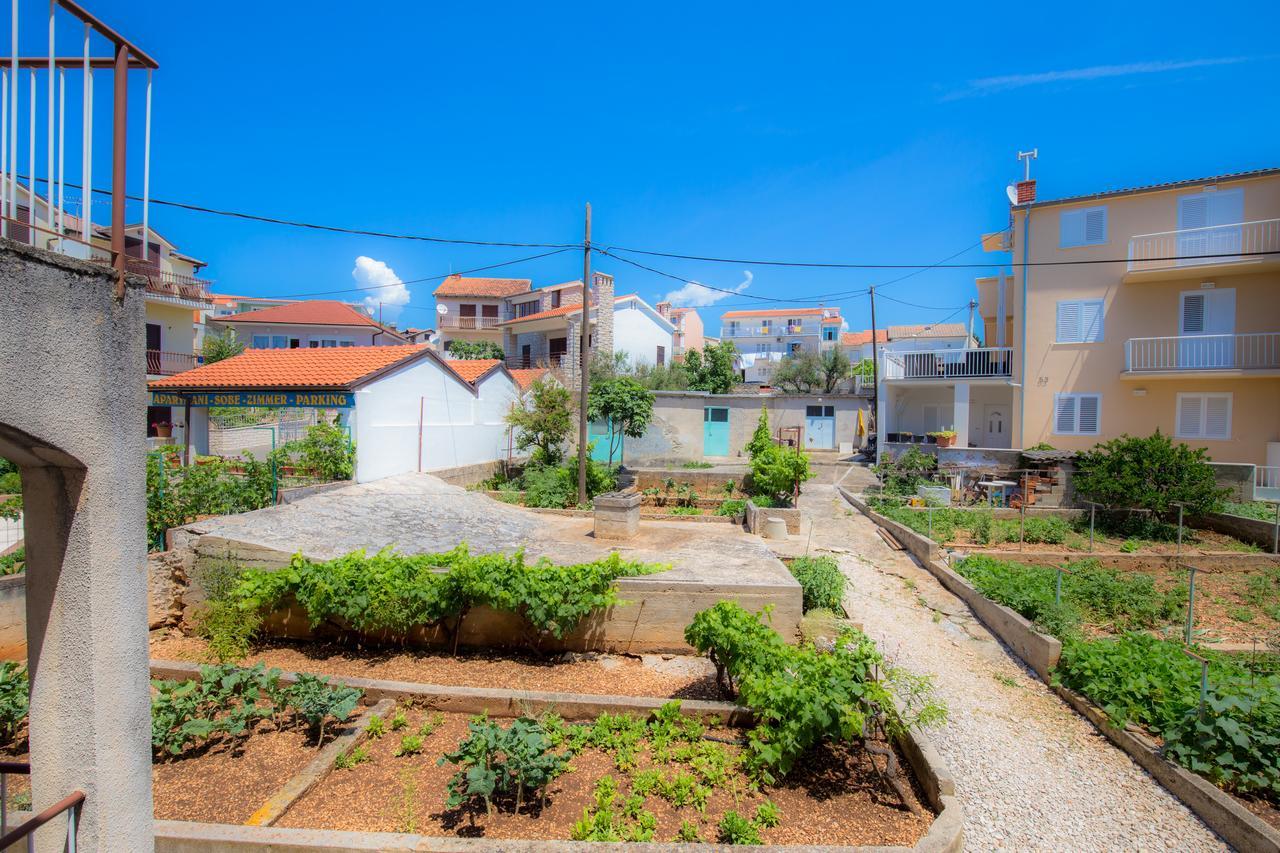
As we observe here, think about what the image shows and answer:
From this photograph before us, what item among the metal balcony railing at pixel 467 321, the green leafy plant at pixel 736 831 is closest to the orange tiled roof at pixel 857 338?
the metal balcony railing at pixel 467 321

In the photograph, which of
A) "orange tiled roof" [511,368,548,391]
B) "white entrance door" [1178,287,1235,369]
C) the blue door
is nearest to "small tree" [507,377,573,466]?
"orange tiled roof" [511,368,548,391]

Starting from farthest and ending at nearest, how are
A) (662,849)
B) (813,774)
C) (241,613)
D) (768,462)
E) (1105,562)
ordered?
1. (768,462)
2. (1105,562)
3. (241,613)
4. (813,774)
5. (662,849)

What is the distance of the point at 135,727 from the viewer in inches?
123

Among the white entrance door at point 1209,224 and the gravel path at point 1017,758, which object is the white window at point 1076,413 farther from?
the gravel path at point 1017,758

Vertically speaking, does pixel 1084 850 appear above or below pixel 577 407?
below

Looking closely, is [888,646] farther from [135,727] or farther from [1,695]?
[1,695]

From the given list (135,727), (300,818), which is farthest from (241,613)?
(135,727)

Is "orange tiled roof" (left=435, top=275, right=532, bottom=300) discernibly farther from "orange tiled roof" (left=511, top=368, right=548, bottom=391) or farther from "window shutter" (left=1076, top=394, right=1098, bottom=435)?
"window shutter" (left=1076, top=394, right=1098, bottom=435)

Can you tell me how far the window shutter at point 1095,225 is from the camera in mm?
20406

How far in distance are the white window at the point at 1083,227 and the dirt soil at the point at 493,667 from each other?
2101 centimetres

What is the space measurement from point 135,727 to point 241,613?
15.7ft

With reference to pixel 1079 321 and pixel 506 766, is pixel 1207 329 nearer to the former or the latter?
pixel 1079 321

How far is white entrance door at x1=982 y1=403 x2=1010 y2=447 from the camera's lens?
23.6m

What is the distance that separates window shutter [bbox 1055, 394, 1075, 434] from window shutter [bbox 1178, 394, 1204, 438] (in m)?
2.87
